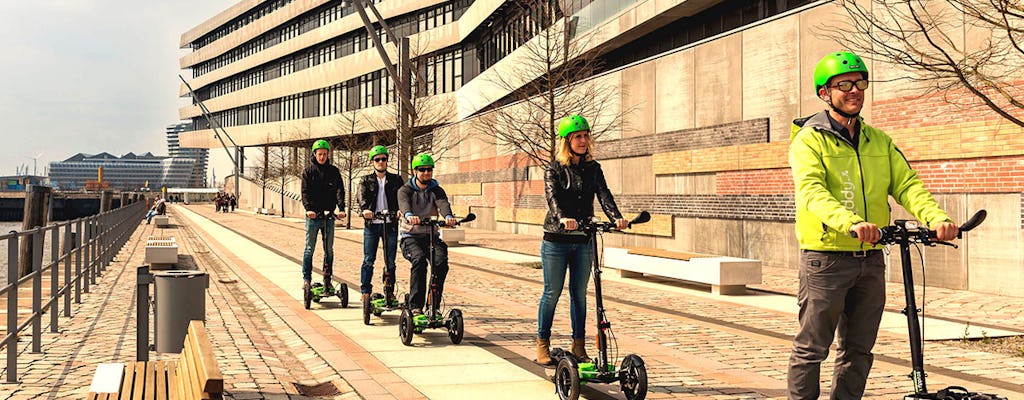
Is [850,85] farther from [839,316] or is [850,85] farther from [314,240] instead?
[314,240]

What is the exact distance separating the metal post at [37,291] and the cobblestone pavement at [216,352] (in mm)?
141

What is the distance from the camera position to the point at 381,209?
10.2 m

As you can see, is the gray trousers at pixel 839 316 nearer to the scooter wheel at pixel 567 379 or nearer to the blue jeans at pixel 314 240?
the scooter wheel at pixel 567 379

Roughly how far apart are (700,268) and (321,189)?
236 inches

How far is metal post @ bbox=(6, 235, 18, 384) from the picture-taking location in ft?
22.7

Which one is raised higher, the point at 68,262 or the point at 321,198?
the point at 321,198

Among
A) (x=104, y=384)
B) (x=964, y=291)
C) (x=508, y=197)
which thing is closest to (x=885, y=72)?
(x=964, y=291)

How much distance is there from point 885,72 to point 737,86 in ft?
14.3

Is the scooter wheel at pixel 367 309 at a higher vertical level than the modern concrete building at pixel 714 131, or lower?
lower

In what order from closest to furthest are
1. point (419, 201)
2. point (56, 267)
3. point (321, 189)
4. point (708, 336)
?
point (419, 201) < point (708, 336) < point (56, 267) < point (321, 189)

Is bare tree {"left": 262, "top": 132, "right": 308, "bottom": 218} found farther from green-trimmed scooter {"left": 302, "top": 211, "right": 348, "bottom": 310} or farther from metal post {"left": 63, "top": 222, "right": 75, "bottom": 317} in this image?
green-trimmed scooter {"left": 302, "top": 211, "right": 348, "bottom": 310}

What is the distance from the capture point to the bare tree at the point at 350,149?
152ft

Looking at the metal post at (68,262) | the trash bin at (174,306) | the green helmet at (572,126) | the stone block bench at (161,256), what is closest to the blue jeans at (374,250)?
the trash bin at (174,306)

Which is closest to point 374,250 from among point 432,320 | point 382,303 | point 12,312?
point 382,303
